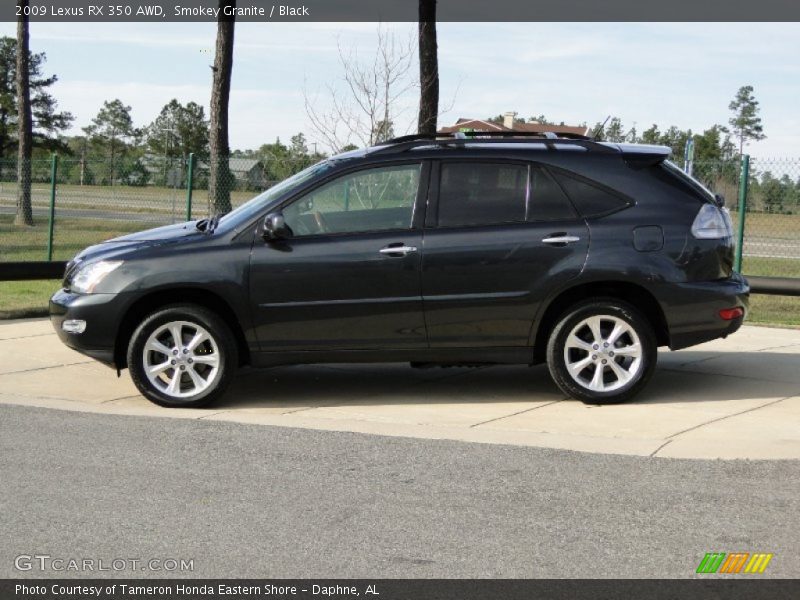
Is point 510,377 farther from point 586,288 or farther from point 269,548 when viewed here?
point 269,548

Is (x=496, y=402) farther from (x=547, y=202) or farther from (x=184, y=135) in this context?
(x=184, y=135)

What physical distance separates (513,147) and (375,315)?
1.60 meters

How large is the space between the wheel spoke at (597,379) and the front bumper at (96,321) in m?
3.32

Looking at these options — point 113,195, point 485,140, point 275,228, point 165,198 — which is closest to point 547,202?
point 485,140

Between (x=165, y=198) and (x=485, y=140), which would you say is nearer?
(x=485, y=140)

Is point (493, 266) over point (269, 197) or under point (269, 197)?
under

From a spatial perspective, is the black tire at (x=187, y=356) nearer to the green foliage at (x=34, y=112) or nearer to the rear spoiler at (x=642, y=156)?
the rear spoiler at (x=642, y=156)

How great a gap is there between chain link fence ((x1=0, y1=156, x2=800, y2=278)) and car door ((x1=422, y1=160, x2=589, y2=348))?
675 centimetres

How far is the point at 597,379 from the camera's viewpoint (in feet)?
26.8

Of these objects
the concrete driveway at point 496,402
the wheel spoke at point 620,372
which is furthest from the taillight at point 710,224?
the concrete driveway at point 496,402

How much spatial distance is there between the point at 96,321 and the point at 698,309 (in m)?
4.20

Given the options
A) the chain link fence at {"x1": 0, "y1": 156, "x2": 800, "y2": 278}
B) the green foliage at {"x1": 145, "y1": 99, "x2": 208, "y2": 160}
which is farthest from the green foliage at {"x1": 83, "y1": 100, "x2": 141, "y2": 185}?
the chain link fence at {"x1": 0, "y1": 156, "x2": 800, "y2": 278}

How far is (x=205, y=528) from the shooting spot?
529cm
